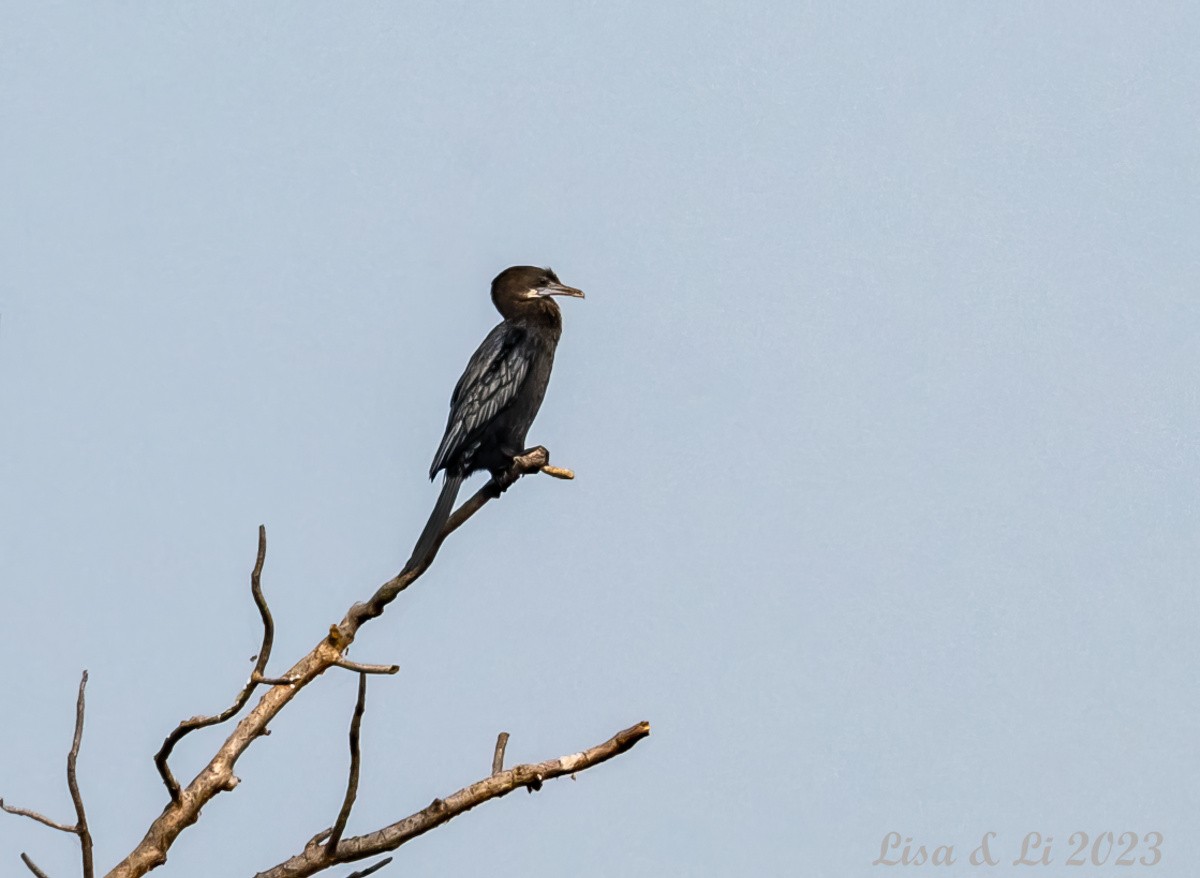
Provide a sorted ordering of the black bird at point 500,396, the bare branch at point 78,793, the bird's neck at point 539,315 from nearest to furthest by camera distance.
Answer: the bare branch at point 78,793 → the black bird at point 500,396 → the bird's neck at point 539,315

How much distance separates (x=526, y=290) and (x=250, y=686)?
3890 millimetres

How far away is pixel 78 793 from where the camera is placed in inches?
209

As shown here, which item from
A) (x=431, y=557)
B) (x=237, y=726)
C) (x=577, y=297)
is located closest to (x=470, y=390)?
(x=577, y=297)

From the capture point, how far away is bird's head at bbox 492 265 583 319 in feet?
29.9

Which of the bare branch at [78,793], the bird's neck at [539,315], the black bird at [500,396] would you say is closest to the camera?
the bare branch at [78,793]

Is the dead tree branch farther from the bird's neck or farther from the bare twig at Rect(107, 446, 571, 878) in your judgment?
the bird's neck

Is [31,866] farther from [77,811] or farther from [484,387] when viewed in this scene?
[484,387]

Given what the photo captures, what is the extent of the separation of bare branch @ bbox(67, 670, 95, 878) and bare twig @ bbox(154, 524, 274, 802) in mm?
282

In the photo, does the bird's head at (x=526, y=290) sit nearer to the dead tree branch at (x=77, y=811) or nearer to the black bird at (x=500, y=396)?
the black bird at (x=500, y=396)

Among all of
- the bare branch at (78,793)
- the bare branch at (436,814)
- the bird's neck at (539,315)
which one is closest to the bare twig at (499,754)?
the bare branch at (436,814)

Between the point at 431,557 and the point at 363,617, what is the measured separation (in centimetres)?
45

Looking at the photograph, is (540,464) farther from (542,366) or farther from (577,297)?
(577,297)

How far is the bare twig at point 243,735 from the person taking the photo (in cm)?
577

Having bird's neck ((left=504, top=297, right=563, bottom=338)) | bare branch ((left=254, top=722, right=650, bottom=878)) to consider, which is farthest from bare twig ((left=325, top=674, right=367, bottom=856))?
bird's neck ((left=504, top=297, right=563, bottom=338))
